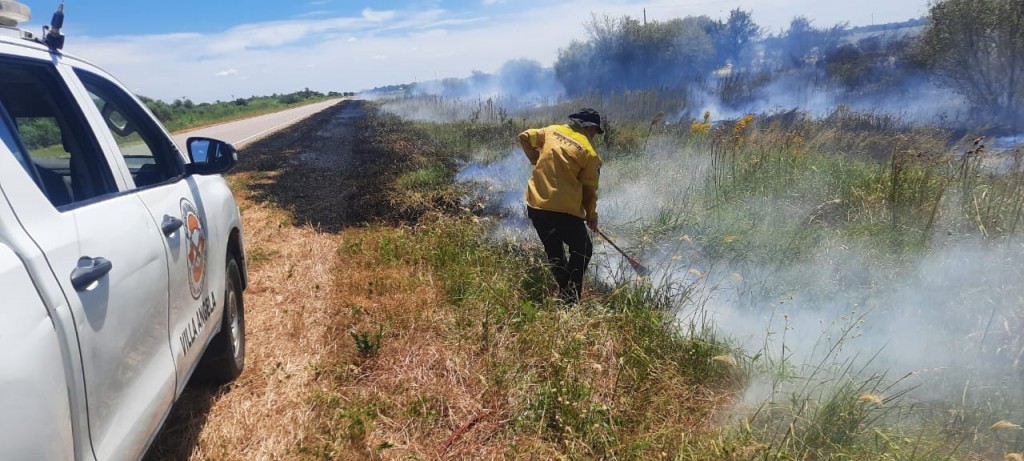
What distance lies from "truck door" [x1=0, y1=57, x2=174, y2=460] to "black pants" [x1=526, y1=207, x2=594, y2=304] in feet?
9.27

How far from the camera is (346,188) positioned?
8.74 m

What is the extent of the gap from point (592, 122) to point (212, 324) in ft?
9.78

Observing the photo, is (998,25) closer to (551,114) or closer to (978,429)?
(551,114)

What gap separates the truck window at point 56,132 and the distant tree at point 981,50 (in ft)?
47.0

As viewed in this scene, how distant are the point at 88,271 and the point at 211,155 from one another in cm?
167

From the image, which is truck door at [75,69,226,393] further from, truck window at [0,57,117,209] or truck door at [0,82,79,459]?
truck door at [0,82,79,459]

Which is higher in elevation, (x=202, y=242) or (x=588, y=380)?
(x=202, y=242)

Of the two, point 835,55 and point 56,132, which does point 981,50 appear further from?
point 56,132

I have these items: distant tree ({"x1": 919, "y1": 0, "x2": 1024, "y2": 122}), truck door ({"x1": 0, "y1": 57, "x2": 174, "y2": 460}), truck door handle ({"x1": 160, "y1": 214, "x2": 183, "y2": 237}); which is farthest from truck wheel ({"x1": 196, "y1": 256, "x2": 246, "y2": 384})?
distant tree ({"x1": 919, "y1": 0, "x2": 1024, "y2": 122})

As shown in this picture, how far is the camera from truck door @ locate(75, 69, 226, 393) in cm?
207

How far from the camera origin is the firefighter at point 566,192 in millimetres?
4090

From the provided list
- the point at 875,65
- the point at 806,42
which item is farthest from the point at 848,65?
the point at 806,42

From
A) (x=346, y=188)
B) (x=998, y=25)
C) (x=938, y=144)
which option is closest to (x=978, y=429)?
(x=938, y=144)

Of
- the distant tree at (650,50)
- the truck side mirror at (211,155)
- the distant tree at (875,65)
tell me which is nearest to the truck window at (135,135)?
the truck side mirror at (211,155)
